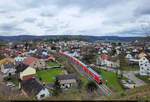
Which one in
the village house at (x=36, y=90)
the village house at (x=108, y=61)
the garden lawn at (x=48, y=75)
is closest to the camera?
the village house at (x=36, y=90)

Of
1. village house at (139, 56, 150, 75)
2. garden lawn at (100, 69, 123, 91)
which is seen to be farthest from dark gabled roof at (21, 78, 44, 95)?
village house at (139, 56, 150, 75)

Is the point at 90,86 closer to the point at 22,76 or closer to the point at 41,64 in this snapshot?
the point at 22,76

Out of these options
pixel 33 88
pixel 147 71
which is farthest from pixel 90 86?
pixel 147 71

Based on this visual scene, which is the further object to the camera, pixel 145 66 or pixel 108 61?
pixel 108 61

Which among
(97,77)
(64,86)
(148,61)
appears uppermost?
(148,61)

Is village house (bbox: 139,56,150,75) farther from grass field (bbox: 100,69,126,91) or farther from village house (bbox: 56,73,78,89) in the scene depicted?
village house (bbox: 56,73,78,89)

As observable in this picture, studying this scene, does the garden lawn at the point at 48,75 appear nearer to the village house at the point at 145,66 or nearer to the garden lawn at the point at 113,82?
the garden lawn at the point at 113,82

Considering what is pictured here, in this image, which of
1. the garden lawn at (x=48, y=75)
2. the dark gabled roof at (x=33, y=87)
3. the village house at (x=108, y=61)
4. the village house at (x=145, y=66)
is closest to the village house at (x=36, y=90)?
the dark gabled roof at (x=33, y=87)

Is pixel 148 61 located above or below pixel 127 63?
above

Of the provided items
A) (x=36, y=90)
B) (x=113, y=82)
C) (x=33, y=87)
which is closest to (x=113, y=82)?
(x=113, y=82)

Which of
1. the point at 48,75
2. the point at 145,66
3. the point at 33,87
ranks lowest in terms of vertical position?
the point at 48,75

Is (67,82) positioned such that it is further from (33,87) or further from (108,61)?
(108,61)
